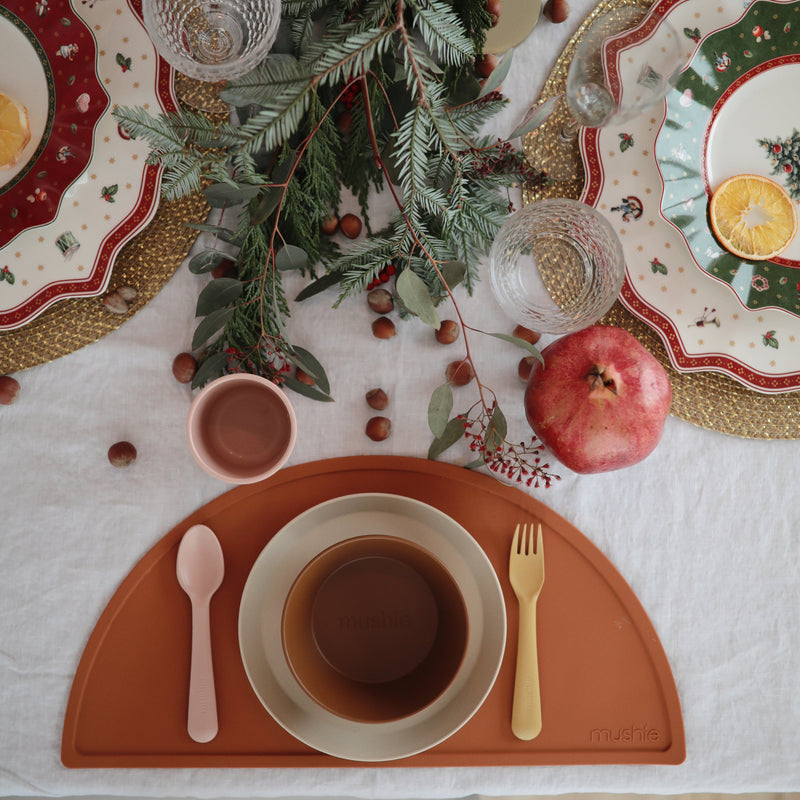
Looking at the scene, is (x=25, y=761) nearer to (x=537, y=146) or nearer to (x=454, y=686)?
(x=454, y=686)

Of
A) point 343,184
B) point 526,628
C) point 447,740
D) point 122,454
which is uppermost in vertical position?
point 343,184

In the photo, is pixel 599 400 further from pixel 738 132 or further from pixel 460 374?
pixel 738 132

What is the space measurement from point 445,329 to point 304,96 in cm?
31

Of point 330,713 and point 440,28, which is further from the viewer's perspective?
point 330,713

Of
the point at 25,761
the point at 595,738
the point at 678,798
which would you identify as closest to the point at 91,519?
the point at 25,761

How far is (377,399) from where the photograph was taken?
717 millimetres

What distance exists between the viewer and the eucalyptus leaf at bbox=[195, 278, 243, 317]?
2.23 ft

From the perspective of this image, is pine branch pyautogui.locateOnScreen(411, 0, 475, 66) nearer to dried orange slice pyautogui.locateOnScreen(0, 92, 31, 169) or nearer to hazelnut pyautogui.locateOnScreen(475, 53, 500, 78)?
hazelnut pyautogui.locateOnScreen(475, 53, 500, 78)

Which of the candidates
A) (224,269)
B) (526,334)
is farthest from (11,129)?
(526,334)

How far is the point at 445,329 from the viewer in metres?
0.72

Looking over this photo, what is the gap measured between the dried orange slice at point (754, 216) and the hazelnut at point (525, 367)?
24 centimetres

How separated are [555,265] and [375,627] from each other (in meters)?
0.43

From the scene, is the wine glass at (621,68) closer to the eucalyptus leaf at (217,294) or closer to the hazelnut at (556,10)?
the hazelnut at (556,10)

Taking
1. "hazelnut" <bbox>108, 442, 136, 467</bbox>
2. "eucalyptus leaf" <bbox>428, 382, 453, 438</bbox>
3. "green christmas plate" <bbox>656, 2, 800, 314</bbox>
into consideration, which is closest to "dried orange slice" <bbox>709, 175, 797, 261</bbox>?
"green christmas plate" <bbox>656, 2, 800, 314</bbox>
